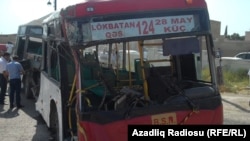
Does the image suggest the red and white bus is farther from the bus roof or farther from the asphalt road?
the asphalt road

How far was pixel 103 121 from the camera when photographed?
5.30 meters

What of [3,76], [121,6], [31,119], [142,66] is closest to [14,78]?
[3,76]

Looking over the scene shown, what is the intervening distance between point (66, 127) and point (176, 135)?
2.32 meters

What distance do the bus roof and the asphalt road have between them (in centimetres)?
419

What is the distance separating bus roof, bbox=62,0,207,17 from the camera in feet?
17.9

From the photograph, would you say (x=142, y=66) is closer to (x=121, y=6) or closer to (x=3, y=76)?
(x=121, y=6)

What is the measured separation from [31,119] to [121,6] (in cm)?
647

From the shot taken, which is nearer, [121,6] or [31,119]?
[121,6]

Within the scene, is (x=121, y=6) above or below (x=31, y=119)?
above

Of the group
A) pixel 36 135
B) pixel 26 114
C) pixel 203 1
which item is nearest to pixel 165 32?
pixel 203 1

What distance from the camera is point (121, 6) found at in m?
5.55

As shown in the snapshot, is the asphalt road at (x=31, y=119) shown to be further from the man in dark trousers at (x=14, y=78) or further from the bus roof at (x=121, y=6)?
the bus roof at (x=121, y=6)

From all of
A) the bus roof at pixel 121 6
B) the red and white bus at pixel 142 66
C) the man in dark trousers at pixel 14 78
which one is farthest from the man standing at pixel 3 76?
the bus roof at pixel 121 6

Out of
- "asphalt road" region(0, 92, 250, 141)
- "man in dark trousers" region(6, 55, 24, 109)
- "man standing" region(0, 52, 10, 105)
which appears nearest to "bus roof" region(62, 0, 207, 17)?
"asphalt road" region(0, 92, 250, 141)
